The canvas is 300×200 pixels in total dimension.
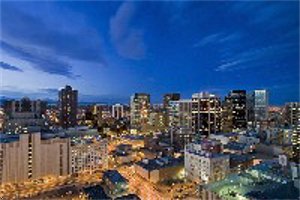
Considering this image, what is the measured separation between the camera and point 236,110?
17.8m

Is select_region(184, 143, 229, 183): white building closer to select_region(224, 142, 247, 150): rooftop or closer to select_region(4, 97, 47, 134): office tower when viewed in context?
select_region(224, 142, 247, 150): rooftop

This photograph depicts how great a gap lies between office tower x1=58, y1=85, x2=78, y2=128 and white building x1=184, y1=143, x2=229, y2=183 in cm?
1017

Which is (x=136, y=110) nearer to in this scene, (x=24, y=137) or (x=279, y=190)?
(x=24, y=137)

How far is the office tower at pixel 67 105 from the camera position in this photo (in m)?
16.4

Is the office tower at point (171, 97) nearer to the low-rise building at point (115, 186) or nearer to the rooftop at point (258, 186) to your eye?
the low-rise building at point (115, 186)

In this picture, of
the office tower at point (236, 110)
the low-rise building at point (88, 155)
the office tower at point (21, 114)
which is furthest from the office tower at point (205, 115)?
the office tower at point (21, 114)

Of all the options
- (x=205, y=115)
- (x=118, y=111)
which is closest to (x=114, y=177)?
(x=205, y=115)

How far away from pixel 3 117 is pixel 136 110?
8099 millimetres

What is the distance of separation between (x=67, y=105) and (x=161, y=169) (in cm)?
1032

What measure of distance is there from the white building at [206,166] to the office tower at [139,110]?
1031 cm

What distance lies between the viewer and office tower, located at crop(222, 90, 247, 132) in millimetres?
17328

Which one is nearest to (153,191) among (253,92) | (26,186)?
(26,186)

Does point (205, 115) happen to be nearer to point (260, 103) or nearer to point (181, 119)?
point (181, 119)

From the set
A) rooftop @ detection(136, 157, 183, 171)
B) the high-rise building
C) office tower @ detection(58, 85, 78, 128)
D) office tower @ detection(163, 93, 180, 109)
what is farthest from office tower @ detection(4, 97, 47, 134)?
the high-rise building
